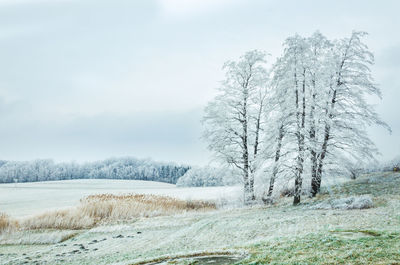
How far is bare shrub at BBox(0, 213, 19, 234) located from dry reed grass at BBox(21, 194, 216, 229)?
1.30 feet

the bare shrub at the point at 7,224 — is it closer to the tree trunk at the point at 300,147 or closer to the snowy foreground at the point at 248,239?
the snowy foreground at the point at 248,239

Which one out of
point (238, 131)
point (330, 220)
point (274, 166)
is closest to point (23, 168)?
point (238, 131)

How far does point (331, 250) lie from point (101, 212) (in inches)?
623

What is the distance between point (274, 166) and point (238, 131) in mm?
6477

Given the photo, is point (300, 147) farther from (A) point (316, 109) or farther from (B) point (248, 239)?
(B) point (248, 239)

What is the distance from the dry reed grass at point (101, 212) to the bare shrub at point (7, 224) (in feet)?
1.30

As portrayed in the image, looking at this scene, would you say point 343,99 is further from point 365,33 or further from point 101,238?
point 101,238

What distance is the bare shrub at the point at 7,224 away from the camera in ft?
55.5

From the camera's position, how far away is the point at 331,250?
616 centimetres

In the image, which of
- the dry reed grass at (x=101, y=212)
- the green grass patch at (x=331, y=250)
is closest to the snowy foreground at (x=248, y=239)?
the green grass patch at (x=331, y=250)

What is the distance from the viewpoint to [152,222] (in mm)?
16391

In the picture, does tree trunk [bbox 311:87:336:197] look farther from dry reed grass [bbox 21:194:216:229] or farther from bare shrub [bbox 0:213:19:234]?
bare shrub [bbox 0:213:19:234]

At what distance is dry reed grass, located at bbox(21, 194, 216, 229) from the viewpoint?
17.5 m

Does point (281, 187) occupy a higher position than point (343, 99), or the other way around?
point (343, 99)
